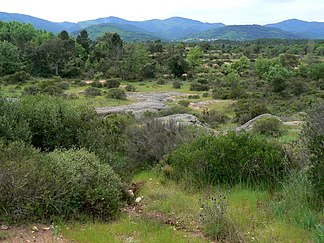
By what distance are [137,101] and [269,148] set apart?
2860 cm

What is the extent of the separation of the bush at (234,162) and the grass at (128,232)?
210 centimetres

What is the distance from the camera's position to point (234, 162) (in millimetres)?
6965

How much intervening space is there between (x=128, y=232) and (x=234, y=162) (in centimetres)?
275

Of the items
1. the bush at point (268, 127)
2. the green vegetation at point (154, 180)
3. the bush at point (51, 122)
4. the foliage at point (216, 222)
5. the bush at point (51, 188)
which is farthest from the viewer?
the bush at point (268, 127)

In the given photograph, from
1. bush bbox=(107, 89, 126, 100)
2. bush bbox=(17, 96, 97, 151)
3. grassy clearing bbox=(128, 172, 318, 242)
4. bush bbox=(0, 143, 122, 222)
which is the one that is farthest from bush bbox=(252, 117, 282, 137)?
bush bbox=(107, 89, 126, 100)

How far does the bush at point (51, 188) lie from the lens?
203 inches

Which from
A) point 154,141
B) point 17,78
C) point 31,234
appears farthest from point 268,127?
point 17,78

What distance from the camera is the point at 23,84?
46969 mm

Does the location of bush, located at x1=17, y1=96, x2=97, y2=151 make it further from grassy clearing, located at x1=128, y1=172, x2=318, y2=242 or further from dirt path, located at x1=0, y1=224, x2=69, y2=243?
dirt path, located at x1=0, y1=224, x2=69, y2=243

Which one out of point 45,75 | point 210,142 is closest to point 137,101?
point 45,75

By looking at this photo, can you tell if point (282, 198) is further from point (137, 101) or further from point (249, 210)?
point (137, 101)

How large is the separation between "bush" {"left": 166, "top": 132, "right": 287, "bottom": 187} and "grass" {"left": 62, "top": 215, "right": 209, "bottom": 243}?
6.89 ft

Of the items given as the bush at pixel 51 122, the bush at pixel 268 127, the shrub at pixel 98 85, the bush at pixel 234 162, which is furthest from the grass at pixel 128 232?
the shrub at pixel 98 85

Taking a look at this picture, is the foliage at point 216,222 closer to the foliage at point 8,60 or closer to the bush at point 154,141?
the bush at point 154,141
